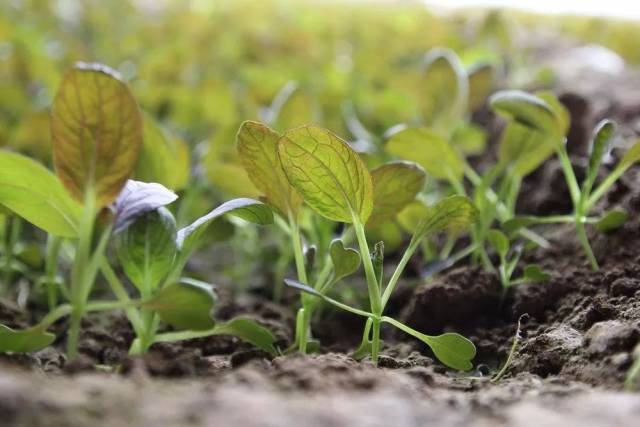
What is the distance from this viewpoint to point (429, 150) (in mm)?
953

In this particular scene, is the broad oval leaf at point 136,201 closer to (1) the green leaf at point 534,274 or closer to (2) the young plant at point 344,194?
(2) the young plant at point 344,194

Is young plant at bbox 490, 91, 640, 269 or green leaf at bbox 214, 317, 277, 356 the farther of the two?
young plant at bbox 490, 91, 640, 269

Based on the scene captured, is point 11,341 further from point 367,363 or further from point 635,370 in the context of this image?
point 635,370

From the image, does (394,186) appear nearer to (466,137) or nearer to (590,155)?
(590,155)

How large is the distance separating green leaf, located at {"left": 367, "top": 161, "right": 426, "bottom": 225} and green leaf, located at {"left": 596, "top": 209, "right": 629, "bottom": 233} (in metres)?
0.24

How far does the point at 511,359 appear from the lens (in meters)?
0.71

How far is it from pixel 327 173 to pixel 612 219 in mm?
393

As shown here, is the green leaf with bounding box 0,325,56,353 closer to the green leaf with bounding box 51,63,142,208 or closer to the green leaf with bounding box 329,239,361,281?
the green leaf with bounding box 51,63,142,208

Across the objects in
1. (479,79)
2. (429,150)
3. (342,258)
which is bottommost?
(342,258)

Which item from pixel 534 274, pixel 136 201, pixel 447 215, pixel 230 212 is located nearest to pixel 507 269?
pixel 534 274

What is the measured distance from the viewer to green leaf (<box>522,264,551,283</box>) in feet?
2.66

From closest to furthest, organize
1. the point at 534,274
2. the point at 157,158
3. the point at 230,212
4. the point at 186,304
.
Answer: the point at 186,304
the point at 230,212
the point at 534,274
the point at 157,158

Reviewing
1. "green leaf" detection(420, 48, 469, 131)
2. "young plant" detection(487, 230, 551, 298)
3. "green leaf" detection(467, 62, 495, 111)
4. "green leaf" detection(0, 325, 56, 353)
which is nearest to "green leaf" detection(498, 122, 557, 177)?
"young plant" detection(487, 230, 551, 298)

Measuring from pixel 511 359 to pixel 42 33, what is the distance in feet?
6.14
